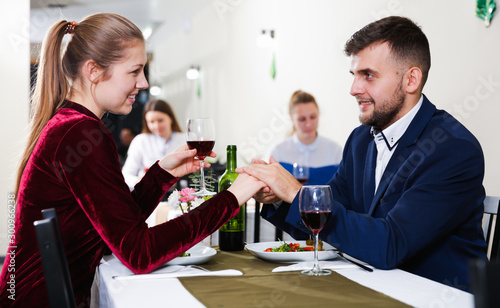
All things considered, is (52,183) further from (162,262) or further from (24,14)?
(24,14)

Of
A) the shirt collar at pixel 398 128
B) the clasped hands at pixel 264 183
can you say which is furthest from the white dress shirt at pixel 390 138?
the clasped hands at pixel 264 183

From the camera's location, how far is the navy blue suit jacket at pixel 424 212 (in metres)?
1.32

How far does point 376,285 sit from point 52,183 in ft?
2.68

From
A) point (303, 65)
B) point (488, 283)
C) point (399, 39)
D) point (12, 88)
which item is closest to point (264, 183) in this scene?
point (399, 39)

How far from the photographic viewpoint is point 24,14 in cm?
478

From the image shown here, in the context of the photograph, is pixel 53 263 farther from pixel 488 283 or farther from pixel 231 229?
pixel 231 229

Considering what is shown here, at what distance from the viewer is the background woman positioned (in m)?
1.23

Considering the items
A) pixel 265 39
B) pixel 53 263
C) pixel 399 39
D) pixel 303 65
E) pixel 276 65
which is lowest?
pixel 53 263

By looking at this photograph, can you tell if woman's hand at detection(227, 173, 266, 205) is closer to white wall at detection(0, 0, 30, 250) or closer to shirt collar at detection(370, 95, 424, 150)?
shirt collar at detection(370, 95, 424, 150)

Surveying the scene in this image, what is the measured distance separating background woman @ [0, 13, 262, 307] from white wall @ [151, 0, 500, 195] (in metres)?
2.04

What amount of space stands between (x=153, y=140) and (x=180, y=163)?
339 cm

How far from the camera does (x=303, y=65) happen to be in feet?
18.1

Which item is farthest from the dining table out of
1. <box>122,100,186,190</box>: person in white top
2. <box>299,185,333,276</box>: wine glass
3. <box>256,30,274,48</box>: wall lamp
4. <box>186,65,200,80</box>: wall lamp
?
<box>186,65,200,80</box>: wall lamp

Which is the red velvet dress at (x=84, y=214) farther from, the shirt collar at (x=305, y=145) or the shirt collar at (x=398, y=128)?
the shirt collar at (x=305, y=145)
